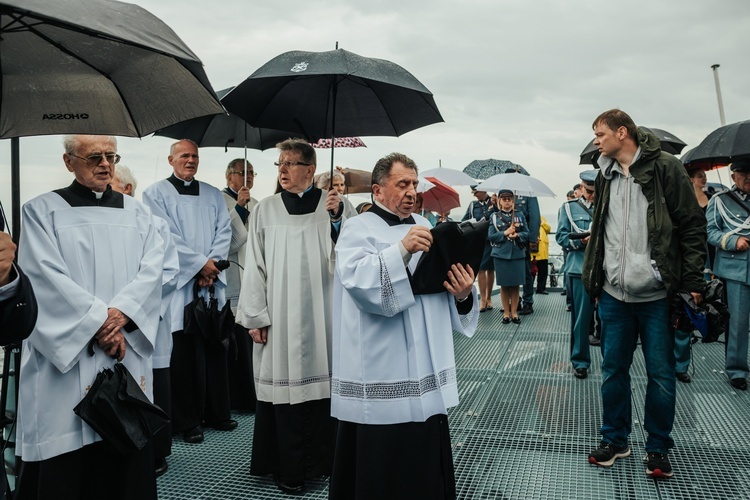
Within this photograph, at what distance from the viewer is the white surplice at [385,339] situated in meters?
2.75

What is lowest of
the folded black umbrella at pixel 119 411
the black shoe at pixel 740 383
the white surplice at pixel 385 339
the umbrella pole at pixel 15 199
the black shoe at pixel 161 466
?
the black shoe at pixel 161 466

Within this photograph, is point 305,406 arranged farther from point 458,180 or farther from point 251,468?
point 458,180

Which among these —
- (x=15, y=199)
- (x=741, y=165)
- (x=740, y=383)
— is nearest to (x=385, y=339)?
(x=15, y=199)

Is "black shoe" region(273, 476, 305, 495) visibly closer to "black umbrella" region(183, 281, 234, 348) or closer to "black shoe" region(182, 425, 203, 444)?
"black shoe" region(182, 425, 203, 444)

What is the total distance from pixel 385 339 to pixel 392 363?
Answer: 0.38 ft

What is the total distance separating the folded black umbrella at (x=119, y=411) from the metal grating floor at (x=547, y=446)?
2.99 ft

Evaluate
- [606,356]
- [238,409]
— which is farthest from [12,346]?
[606,356]

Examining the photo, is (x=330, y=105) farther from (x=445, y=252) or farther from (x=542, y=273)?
(x=542, y=273)

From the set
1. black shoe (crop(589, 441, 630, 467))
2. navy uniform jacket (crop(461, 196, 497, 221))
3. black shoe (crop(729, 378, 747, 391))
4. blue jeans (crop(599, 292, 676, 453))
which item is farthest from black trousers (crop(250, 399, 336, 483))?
navy uniform jacket (crop(461, 196, 497, 221))

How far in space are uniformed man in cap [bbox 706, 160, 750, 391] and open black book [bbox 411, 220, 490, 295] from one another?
369cm

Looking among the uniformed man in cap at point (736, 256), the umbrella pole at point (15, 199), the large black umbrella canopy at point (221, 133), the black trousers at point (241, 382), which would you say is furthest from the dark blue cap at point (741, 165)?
the umbrella pole at point (15, 199)

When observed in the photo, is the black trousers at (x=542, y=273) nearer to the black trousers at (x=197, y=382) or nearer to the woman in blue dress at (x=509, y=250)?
the woman in blue dress at (x=509, y=250)

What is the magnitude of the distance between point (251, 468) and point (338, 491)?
1.07 meters

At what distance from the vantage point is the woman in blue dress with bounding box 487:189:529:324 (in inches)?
349
